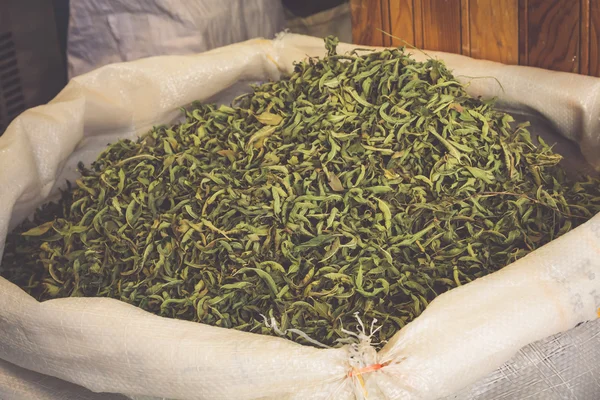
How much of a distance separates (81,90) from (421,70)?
0.72 meters

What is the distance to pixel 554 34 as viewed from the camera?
4.42 ft

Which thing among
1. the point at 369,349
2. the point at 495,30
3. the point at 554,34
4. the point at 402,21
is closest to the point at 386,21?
the point at 402,21

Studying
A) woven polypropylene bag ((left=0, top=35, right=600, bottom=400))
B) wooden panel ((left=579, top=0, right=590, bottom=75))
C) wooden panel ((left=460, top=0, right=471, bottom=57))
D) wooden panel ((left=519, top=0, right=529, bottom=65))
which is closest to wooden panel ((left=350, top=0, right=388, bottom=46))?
wooden panel ((left=460, top=0, right=471, bottom=57))

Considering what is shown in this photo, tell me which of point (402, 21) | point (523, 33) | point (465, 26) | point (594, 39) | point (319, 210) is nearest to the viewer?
Answer: point (319, 210)

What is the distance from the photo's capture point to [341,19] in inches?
88.0

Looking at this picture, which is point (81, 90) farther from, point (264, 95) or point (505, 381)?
point (505, 381)

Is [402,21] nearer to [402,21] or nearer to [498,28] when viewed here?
[402,21]

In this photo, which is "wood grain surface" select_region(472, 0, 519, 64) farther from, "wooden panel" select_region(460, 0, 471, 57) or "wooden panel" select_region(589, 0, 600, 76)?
"wooden panel" select_region(589, 0, 600, 76)

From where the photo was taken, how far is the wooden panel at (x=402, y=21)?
1623 mm

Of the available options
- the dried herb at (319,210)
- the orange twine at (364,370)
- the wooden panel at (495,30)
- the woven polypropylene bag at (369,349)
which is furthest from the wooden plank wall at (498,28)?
the orange twine at (364,370)

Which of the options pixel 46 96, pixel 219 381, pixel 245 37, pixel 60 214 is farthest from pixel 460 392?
pixel 46 96

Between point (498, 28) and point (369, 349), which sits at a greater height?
point (498, 28)

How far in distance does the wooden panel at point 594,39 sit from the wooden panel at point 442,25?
311 millimetres

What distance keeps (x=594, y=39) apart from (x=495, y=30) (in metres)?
0.23
